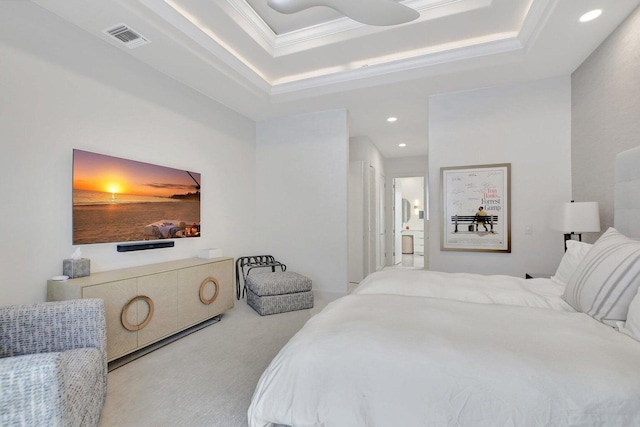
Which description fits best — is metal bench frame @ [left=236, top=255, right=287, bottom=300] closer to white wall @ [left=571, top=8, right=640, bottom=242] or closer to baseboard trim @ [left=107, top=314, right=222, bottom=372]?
baseboard trim @ [left=107, top=314, right=222, bottom=372]

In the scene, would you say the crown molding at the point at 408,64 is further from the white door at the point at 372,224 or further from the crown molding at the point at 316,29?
the white door at the point at 372,224

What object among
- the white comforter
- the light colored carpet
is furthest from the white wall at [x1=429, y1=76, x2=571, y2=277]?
the light colored carpet

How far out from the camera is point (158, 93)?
309 centimetres

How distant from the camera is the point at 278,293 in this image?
11.6 feet

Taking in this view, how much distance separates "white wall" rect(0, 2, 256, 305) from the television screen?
87mm

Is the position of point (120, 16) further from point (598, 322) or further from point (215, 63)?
point (598, 322)

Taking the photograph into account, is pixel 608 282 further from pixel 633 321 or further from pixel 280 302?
pixel 280 302

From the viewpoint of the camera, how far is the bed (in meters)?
0.95

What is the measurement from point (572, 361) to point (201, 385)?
2.07 meters

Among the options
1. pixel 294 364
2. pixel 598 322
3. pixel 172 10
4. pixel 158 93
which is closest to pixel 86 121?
pixel 158 93

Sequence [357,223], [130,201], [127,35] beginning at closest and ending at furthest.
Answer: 1. [127,35]
2. [130,201]
3. [357,223]

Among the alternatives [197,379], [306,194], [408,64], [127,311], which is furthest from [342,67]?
[197,379]

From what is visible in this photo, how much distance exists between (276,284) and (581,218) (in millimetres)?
3048

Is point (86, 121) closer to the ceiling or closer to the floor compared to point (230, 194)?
closer to the ceiling
